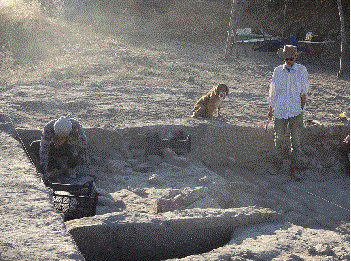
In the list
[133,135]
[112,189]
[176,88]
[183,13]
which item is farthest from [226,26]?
[112,189]

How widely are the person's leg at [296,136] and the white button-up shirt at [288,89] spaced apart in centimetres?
11

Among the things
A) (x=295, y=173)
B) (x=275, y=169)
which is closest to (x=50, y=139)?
(x=275, y=169)

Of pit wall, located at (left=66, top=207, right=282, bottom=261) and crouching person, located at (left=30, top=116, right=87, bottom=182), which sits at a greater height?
crouching person, located at (left=30, top=116, right=87, bottom=182)

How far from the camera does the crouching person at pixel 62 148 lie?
611 cm

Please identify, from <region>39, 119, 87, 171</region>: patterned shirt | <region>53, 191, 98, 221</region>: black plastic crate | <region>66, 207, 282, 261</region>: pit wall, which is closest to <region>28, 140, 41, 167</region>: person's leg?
<region>39, 119, 87, 171</region>: patterned shirt

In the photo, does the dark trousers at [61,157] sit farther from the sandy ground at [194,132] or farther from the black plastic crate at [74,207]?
the black plastic crate at [74,207]

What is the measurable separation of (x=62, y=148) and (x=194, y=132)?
239cm

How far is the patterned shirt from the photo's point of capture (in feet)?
19.9

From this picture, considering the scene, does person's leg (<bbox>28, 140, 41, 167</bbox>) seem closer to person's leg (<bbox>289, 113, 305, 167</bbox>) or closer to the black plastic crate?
the black plastic crate

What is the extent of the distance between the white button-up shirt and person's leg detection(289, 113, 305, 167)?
0.11 m

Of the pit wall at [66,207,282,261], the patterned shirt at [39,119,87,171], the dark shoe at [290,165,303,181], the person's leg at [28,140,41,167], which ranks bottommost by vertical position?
the dark shoe at [290,165,303,181]

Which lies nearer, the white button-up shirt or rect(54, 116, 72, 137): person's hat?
rect(54, 116, 72, 137): person's hat

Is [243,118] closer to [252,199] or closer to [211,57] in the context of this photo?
[252,199]

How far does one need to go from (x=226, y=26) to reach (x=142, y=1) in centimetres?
439
